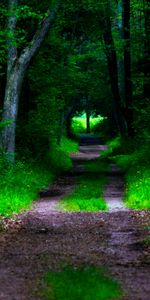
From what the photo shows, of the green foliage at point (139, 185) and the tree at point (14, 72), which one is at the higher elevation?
the tree at point (14, 72)

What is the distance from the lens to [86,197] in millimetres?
17312

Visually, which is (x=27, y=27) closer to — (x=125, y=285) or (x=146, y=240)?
(x=146, y=240)

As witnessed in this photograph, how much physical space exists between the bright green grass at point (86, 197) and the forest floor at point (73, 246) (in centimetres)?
42

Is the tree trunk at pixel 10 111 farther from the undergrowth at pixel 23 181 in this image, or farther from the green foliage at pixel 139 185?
the green foliage at pixel 139 185

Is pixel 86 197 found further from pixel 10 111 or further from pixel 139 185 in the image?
pixel 10 111

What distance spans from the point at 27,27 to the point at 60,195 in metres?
11.4

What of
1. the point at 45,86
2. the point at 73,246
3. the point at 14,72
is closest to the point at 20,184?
the point at 14,72

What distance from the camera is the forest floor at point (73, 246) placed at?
7.43 m

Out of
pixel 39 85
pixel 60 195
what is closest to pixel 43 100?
pixel 39 85

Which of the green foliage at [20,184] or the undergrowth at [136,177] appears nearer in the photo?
the green foliage at [20,184]

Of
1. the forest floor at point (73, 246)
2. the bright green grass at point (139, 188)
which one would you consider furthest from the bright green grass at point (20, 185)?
the bright green grass at point (139, 188)

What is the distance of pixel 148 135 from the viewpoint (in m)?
24.3

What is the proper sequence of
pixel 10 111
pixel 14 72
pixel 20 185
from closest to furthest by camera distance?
pixel 20 185 < pixel 14 72 < pixel 10 111

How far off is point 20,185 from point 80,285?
447 inches
